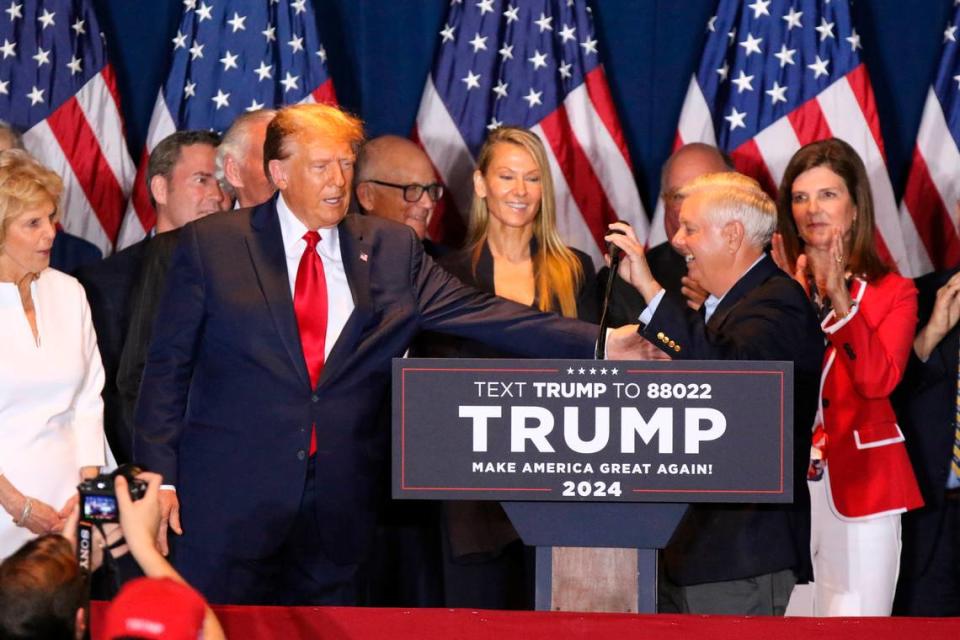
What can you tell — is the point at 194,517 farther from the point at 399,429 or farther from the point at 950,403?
the point at 950,403

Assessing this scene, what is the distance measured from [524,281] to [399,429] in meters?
1.83

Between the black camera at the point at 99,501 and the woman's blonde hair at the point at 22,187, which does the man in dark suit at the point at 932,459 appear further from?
the black camera at the point at 99,501

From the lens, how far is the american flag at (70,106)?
566 cm

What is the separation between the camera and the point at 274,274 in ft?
12.2

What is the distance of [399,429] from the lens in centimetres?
293

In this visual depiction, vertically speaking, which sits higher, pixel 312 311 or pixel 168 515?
pixel 312 311

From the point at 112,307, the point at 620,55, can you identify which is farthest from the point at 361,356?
the point at 620,55

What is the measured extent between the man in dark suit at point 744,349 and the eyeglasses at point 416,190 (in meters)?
1.38

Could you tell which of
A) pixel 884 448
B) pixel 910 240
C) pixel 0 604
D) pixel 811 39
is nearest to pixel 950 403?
pixel 910 240

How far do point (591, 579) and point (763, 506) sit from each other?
87cm

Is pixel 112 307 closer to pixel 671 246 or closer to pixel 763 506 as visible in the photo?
pixel 671 246

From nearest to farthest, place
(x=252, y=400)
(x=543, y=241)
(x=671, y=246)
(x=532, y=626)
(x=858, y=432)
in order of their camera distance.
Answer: (x=532, y=626) → (x=252, y=400) → (x=858, y=432) → (x=543, y=241) → (x=671, y=246)

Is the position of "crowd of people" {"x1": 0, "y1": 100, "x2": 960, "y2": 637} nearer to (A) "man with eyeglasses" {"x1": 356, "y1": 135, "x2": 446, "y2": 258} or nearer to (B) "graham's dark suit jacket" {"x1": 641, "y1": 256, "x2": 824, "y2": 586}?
(B) "graham's dark suit jacket" {"x1": 641, "y1": 256, "x2": 824, "y2": 586}

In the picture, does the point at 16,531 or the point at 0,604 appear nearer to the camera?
the point at 0,604
